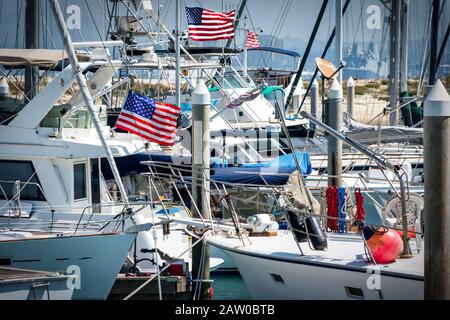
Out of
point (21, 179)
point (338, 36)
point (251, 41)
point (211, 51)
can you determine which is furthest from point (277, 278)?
point (251, 41)

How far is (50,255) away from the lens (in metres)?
14.7

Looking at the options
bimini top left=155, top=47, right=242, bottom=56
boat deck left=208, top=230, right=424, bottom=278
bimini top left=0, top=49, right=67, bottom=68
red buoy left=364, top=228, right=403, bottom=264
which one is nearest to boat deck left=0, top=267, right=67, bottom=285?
boat deck left=208, top=230, right=424, bottom=278

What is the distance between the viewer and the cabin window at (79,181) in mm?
16672

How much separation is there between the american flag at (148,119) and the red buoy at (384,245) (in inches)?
199

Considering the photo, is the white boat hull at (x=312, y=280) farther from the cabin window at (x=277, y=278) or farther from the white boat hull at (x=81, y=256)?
the white boat hull at (x=81, y=256)

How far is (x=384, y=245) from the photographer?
13.3 metres

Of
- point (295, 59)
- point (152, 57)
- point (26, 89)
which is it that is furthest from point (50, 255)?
point (295, 59)

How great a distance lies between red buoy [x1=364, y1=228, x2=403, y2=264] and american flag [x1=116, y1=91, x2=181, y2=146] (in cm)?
507

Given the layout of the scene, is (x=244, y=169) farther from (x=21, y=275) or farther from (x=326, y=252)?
(x=21, y=275)

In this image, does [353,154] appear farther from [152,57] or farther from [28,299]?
[28,299]

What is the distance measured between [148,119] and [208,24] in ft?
20.1


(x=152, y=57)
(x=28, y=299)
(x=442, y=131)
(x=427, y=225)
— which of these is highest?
(x=152, y=57)
